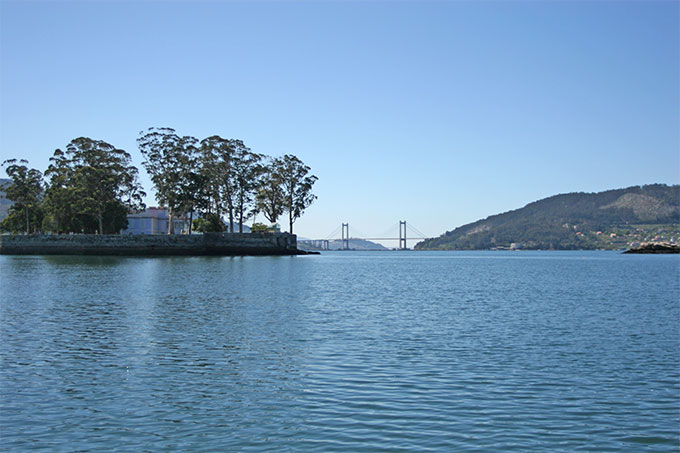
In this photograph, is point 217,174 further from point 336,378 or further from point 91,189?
point 336,378

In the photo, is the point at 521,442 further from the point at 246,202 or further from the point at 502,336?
the point at 246,202

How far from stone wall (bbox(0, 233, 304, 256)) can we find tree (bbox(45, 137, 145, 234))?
346 cm

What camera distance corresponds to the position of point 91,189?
96250 millimetres

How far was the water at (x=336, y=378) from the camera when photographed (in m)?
10.0

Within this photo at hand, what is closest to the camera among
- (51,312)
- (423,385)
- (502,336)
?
(423,385)

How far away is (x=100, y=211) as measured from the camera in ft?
317

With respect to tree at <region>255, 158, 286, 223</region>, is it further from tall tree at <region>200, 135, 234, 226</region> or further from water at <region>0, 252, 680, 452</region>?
water at <region>0, 252, 680, 452</region>

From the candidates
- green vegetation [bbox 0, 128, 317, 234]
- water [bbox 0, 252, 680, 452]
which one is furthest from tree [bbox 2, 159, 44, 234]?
water [bbox 0, 252, 680, 452]

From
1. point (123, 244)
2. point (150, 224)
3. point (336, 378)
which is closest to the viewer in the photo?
point (336, 378)

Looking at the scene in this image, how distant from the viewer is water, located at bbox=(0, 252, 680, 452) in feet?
32.8

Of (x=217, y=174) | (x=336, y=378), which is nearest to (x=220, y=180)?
(x=217, y=174)

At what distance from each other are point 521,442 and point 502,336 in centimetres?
1080

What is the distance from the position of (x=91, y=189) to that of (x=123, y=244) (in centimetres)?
989

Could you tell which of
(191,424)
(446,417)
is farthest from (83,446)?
(446,417)
